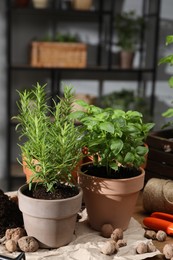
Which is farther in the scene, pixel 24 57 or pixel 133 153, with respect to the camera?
pixel 24 57

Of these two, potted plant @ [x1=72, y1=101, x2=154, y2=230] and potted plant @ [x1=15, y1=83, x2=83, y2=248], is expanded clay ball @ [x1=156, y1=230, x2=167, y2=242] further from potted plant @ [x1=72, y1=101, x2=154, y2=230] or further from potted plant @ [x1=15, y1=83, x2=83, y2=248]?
potted plant @ [x1=15, y1=83, x2=83, y2=248]

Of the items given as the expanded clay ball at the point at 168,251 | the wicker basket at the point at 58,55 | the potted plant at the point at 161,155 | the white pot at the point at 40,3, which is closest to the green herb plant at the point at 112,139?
the expanded clay ball at the point at 168,251

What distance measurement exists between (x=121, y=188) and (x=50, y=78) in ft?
9.43

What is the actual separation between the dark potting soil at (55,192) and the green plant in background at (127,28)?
277cm

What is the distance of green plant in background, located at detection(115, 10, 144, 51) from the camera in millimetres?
3633

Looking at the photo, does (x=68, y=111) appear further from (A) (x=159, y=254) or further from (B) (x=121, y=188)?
(A) (x=159, y=254)

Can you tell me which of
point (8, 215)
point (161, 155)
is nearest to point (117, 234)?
point (8, 215)

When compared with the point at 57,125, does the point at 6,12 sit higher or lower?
higher

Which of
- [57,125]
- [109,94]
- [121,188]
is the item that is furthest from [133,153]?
[109,94]

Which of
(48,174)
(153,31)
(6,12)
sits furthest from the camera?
(153,31)

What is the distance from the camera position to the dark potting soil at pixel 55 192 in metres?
0.97

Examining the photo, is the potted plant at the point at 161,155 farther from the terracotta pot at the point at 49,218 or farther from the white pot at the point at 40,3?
the white pot at the point at 40,3

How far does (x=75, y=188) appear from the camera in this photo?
102 cm

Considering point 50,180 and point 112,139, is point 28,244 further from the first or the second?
point 112,139
